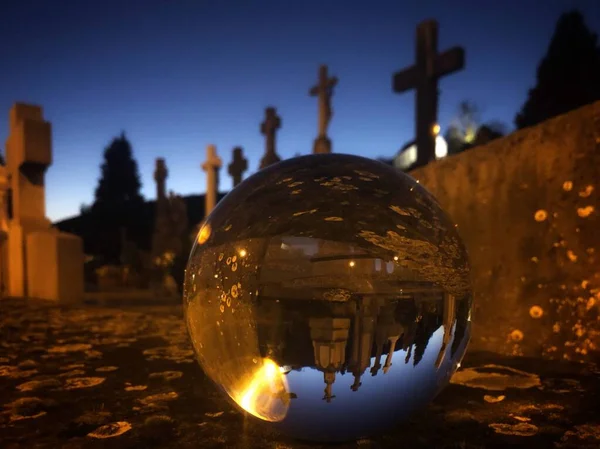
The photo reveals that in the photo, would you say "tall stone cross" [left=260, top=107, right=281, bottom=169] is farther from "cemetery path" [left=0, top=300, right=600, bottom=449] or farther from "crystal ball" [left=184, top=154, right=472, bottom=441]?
"crystal ball" [left=184, top=154, right=472, bottom=441]

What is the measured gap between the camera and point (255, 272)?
1461mm

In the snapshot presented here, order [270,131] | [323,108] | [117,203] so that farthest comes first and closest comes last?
[117,203] < [270,131] < [323,108]

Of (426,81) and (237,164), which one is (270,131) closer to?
(237,164)

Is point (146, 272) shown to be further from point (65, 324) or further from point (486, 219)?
point (486, 219)

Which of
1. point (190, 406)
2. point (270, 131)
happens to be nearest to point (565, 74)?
point (270, 131)

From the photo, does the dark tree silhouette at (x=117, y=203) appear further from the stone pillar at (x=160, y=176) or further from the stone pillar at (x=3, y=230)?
the stone pillar at (x=3, y=230)

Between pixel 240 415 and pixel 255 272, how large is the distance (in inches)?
43.3

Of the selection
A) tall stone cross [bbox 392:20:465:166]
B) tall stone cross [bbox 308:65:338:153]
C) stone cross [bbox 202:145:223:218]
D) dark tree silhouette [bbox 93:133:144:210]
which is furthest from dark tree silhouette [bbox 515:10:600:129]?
dark tree silhouette [bbox 93:133:144:210]

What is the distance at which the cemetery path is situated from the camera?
6.18 feet

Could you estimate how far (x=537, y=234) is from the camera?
3.36 meters

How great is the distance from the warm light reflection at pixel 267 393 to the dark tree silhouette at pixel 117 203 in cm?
3019

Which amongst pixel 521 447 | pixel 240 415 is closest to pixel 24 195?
pixel 240 415

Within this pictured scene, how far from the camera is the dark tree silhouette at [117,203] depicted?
31367 millimetres

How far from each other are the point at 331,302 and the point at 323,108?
11.3 meters
